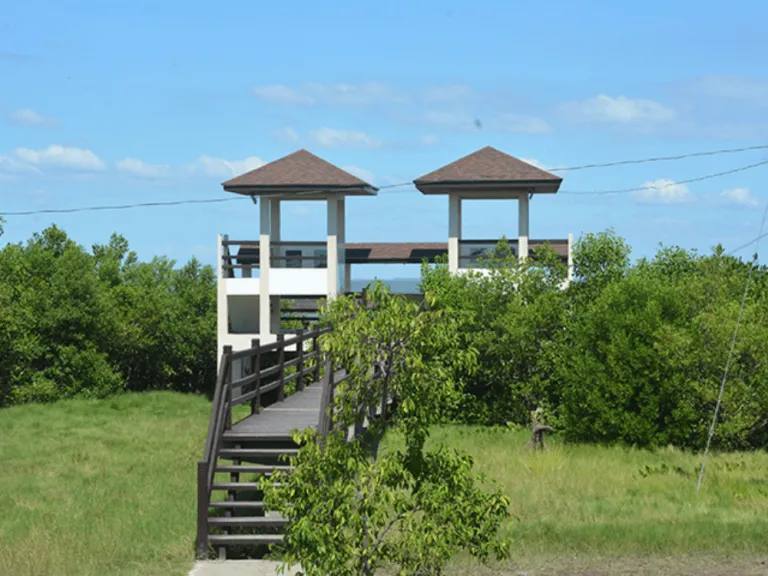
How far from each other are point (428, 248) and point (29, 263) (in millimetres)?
17332

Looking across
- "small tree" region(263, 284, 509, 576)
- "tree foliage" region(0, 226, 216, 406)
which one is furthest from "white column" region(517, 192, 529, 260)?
"small tree" region(263, 284, 509, 576)

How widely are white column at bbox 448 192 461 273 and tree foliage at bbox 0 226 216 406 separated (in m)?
14.4

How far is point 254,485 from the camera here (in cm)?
1517

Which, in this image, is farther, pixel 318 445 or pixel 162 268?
pixel 162 268

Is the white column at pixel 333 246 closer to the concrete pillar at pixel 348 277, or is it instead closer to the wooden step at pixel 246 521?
the concrete pillar at pixel 348 277

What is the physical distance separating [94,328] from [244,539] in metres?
30.8

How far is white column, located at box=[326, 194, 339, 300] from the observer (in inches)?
1452

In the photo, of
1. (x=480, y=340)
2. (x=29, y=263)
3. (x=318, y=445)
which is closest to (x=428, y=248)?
(x=480, y=340)

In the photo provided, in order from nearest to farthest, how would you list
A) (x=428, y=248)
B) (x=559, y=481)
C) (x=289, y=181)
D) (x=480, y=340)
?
(x=559, y=481), (x=480, y=340), (x=289, y=181), (x=428, y=248)

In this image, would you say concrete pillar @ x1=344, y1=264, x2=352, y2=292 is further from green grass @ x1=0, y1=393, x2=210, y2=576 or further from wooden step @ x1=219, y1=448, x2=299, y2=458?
wooden step @ x1=219, y1=448, x2=299, y2=458

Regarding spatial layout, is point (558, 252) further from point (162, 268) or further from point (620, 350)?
point (162, 268)

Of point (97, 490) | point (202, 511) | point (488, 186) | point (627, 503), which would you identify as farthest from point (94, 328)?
point (202, 511)

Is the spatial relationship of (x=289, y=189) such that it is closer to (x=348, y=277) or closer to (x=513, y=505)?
(x=348, y=277)

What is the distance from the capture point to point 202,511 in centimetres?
1511
